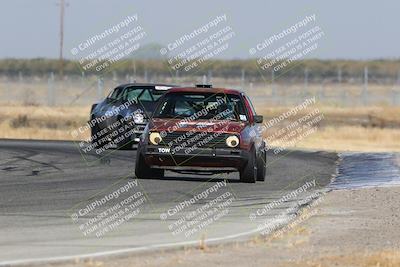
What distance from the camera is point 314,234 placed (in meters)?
12.9

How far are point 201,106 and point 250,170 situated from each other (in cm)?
165

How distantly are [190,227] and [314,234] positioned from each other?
1429 mm

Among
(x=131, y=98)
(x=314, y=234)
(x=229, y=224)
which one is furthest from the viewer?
(x=131, y=98)

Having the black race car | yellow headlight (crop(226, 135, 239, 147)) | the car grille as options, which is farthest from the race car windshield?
the black race car

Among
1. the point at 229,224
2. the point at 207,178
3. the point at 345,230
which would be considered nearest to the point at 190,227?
the point at 229,224

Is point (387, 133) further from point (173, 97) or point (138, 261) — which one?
point (138, 261)

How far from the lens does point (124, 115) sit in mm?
26594

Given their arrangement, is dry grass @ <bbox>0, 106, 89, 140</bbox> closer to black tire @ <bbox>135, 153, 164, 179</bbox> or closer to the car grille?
black tire @ <bbox>135, 153, 164, 179</bbox>

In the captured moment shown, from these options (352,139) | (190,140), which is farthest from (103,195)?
(352,139)

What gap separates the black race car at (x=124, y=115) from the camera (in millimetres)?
26531

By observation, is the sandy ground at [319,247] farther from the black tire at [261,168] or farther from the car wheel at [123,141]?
the car wheel at [123,141]

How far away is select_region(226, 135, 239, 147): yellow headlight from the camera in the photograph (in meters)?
19.0

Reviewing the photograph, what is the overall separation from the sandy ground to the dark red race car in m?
3.56

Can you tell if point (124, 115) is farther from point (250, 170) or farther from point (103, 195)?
point (103, 195)
